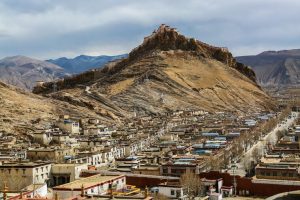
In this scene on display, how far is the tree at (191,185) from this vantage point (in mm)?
46378

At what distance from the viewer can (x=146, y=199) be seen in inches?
1212

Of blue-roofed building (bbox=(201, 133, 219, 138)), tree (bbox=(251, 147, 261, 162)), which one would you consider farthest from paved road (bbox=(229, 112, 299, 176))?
blue-roofed building (bbox=(201, 133, 219, 138))

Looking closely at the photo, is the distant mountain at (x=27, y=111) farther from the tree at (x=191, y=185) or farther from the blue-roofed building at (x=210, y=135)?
the tree at (x=191, y=185)

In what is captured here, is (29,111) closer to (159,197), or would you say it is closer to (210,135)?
(210,135)

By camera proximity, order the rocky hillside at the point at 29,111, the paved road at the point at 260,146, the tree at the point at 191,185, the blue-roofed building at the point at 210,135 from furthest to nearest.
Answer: the rocky hillside at the point at 29,111
the blue-roofed building at the point at 210,135
the paved road at the point at 260,146
the tree at the point at 191,185

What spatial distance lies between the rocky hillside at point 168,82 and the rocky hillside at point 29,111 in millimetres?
7606

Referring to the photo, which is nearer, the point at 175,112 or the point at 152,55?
the point at 175,112

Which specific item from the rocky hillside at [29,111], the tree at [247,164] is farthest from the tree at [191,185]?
the rocky hillside at [29,111]

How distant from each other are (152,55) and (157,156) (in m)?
118

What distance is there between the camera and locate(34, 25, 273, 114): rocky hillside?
142m

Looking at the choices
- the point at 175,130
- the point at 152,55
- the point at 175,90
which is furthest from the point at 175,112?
the point at 152,55

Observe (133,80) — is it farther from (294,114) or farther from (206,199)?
(206,199)

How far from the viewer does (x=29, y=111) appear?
105562 millimetres

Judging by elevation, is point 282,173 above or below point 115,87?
below
